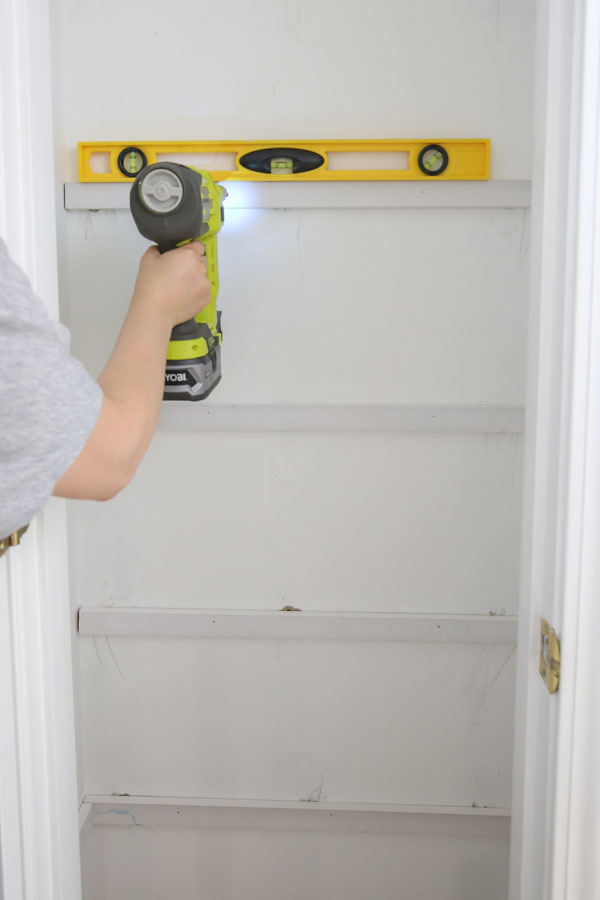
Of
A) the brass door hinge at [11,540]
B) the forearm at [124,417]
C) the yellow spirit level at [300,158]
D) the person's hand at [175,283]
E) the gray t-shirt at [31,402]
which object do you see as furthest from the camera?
the yellow spirit level at [300,158]

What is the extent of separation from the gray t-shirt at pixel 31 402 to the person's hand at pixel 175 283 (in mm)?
375

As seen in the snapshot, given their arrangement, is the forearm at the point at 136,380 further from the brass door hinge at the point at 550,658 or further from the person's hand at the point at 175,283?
the brass door hinge at the point at 550,658

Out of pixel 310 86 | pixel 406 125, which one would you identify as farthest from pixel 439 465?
pixel 310 86

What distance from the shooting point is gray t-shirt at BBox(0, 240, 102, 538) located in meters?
0.67

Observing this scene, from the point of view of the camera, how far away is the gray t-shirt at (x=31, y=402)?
670 millimetres

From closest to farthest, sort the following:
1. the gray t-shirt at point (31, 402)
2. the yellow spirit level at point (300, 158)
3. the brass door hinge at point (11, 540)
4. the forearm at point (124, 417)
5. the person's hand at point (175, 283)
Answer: the gray t-shirt at point (31, 402) < the forearm at point (124, 417) < the brass door hinge at point (11, 540) < the person's hand at point (175, 283) < the yellow spirit level at point (300, 158)

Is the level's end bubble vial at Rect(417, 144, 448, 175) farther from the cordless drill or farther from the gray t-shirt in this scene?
the gray t-shirt

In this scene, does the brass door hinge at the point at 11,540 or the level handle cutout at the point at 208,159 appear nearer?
the brass door hinge at the point at 11,540

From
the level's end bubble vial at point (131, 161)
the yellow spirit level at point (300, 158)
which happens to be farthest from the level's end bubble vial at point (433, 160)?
the level's end bubble vial at point (131, 161)

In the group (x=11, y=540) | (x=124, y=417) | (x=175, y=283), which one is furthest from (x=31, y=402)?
(x=175, y=283)

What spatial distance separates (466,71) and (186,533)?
115 cm

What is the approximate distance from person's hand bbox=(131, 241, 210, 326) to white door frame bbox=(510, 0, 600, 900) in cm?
50

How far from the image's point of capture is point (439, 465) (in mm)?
1772

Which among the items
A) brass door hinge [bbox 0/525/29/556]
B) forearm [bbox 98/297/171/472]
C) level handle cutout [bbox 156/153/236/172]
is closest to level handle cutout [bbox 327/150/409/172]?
level handle cutout [bbox 156/153/236/172]
